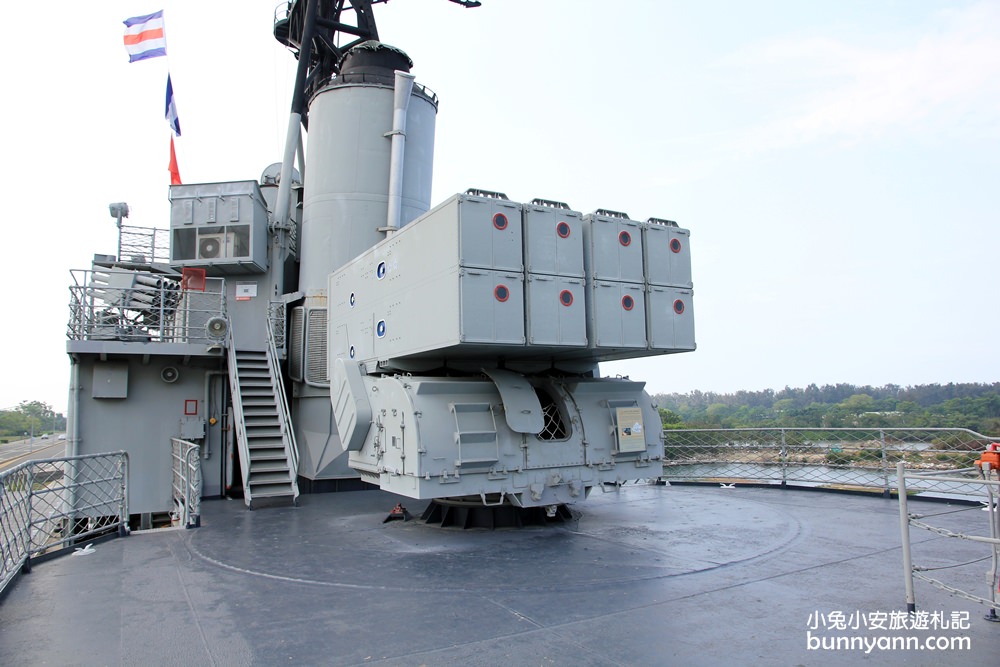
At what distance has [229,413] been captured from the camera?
1443 cm

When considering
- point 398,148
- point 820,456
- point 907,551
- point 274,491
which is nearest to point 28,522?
point 274,491

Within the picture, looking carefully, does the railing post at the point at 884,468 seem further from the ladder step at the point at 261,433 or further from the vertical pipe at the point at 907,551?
the ladder step at the point at 261,433

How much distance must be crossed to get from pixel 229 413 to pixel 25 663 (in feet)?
33.6

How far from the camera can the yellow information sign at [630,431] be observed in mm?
8953

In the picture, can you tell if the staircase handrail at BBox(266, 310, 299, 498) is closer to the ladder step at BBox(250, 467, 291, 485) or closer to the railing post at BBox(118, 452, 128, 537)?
the ladder step at BBox(250, 467, 291, 485)

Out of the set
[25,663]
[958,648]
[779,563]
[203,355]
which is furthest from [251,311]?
[958,648]

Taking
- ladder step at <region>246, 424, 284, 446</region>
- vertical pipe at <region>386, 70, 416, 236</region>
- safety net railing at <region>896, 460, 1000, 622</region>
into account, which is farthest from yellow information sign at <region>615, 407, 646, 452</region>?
vertical pipe at <region>386, 70, 416, 236</region>

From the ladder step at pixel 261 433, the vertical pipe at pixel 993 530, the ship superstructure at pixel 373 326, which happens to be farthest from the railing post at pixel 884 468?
the ladder step at pixel 261 433

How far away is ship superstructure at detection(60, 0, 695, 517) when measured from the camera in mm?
7824

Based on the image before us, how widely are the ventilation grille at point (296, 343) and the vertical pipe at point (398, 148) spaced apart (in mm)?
2941

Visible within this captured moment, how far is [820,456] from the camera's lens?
1343 cm

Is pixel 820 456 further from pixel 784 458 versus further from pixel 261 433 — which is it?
pixel 261 433

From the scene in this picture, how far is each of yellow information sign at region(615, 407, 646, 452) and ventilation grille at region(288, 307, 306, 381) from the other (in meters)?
8.49

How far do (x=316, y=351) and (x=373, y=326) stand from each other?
17.7 ft
